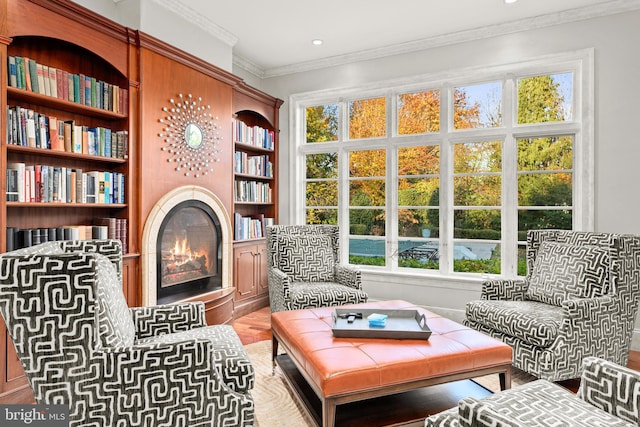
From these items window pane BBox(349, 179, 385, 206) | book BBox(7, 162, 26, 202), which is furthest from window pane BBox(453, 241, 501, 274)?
book BBox(7, 162, 26, 202)

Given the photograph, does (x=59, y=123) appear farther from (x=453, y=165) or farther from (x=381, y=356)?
(x=453, y=165)

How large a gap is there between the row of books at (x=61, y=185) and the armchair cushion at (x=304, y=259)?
4.69 feet

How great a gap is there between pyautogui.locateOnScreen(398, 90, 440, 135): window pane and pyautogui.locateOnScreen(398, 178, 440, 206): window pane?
542 millimetres

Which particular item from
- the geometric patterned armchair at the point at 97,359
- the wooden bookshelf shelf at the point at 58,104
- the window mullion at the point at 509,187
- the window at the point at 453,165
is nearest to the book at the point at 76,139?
the wooden bookshelf shelf at the point at 58,104

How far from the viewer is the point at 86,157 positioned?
8.88 feet

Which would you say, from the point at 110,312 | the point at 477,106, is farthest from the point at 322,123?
the point at 110,312

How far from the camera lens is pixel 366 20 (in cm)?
364

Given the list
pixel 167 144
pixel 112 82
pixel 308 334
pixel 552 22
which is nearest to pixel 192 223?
pixel 167 144

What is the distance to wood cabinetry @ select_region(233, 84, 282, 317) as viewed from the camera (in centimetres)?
418

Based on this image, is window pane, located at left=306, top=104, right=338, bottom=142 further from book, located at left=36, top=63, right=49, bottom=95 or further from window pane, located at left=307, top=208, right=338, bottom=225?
Result: book, located at left=36, top=63, right=49, bottom=95

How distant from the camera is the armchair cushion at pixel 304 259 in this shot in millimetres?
3590

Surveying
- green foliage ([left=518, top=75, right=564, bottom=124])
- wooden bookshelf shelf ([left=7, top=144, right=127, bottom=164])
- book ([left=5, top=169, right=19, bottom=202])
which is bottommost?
book ([left=5, top=169, right=19, bottom=202])

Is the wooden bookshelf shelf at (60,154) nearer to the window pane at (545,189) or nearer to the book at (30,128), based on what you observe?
the book at (30,128)

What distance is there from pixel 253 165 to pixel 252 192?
0.31 meters
